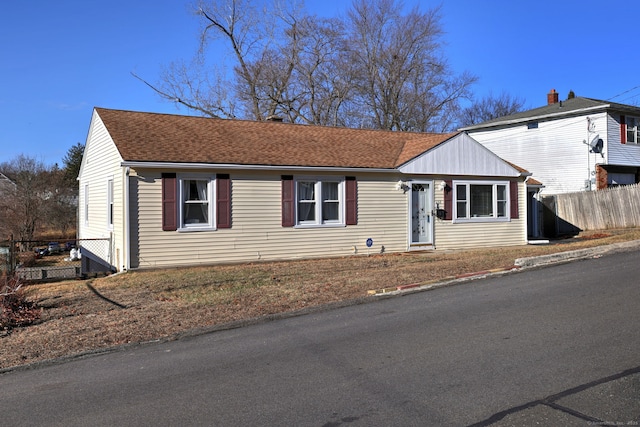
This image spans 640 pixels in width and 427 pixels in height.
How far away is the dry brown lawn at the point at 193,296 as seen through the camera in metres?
7.52

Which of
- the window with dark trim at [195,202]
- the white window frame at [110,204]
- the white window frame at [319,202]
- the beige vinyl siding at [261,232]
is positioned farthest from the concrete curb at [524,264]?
the white window frame at [110,204]

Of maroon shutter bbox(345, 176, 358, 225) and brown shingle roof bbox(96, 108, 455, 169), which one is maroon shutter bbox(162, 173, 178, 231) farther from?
maroon shutter bbox(345, 176, 358, 225)

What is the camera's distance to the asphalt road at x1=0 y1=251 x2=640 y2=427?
440cm

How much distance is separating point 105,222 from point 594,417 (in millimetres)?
15331

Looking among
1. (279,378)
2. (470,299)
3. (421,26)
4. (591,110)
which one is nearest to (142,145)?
(470,299)

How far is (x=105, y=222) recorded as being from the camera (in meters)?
16.6

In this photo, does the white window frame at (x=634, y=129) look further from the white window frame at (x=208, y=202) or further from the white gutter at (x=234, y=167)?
the white window frame at (x=208, y=202)

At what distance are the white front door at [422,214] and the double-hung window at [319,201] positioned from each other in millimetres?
2869

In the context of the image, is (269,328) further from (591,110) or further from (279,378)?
(591,110)

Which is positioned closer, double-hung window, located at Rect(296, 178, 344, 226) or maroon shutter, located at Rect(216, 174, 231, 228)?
maroon shutter, located at Rect(216, 174, 231, 228)

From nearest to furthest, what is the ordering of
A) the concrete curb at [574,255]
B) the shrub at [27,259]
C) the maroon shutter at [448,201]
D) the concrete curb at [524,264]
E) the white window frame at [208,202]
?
1. the concrete curb at [524,264]
2. the concrete curb at [574,255]
3. the white window frame at [208,202]
4. the maroon shutter at [448,201]
5. the shrub at [27,259]

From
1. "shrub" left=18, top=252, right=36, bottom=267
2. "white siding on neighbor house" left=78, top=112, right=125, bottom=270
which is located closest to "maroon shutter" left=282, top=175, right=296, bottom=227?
"white siding on neighbor house" left=78, top=112, right=125, bottom=270

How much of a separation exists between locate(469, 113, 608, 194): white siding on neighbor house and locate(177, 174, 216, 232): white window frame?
69.4ft

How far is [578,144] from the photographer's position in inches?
1112
